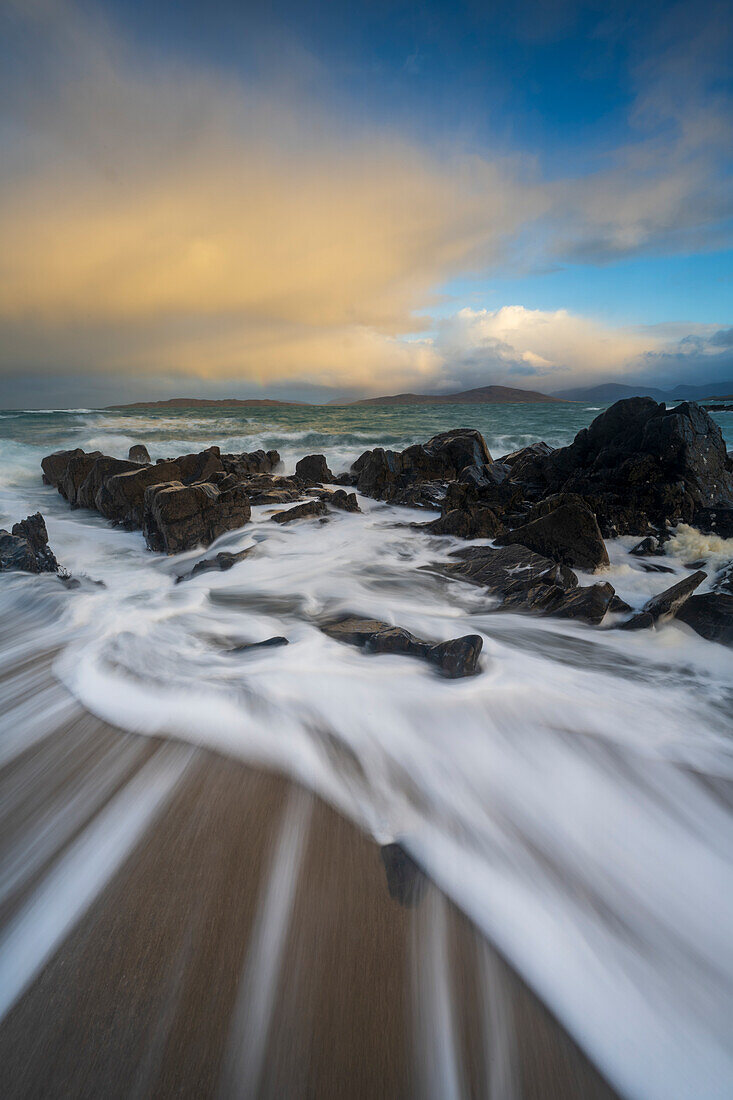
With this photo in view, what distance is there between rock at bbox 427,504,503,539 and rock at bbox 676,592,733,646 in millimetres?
3418

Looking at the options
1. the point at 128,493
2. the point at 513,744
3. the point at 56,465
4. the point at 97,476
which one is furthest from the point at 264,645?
→ the point at 56,465

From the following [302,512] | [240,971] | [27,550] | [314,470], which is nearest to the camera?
[240,971]

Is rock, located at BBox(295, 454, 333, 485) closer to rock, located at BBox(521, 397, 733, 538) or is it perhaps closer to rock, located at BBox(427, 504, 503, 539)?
rock, located at BBox(521, 397, 733, 538)

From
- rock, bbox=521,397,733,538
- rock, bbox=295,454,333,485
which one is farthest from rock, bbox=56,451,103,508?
rock, bbox=521,397,733,538

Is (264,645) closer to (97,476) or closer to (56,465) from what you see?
(97,476)

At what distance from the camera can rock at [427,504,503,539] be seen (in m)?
7.38

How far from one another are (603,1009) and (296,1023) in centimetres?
99

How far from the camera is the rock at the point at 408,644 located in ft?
10.9

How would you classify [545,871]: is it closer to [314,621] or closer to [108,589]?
[314,621]

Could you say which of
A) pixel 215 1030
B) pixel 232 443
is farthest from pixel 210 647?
pixel 232 443

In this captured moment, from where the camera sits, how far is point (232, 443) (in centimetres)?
2416

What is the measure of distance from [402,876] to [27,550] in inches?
254

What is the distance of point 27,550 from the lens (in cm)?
585

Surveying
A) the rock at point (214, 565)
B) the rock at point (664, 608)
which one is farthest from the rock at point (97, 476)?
the rock at point (664, 608)
